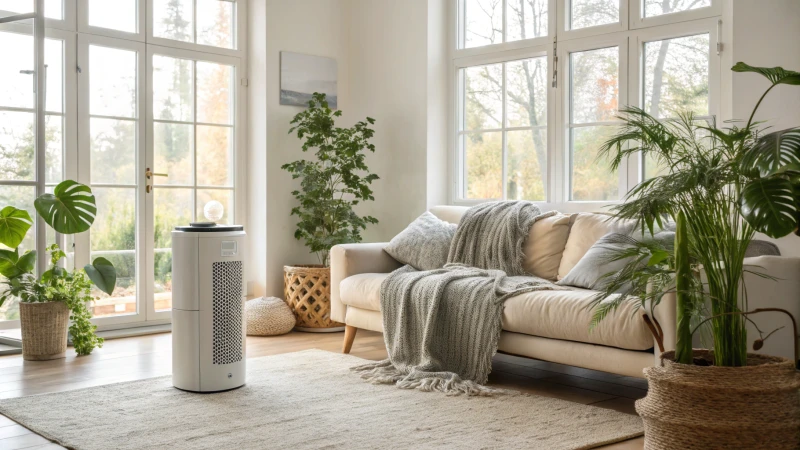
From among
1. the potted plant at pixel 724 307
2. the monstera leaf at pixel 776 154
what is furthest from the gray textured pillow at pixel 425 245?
the monstera leaf at pixel 776 154

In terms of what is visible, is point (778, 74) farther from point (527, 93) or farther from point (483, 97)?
point (483, 97)

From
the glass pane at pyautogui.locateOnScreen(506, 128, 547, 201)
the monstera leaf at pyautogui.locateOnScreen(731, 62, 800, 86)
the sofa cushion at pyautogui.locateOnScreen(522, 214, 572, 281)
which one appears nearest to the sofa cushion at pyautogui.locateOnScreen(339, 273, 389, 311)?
the sofa cushion at pyautogui.locateOnScreen(522, 214, 572, 281)

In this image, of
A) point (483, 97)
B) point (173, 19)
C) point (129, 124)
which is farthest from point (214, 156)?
point (483, 97)

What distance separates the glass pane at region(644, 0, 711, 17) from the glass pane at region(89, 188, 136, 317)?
331 centimetres

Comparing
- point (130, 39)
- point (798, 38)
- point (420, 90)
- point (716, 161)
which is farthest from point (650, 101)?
point (130, 39)

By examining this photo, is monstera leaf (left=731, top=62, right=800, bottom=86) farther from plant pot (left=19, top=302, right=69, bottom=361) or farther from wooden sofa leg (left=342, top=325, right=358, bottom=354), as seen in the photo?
plant pot (left=19, top=302, right=69, bottom=361)

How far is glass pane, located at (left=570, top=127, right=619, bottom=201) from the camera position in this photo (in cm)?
463

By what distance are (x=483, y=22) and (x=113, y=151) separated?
252 cm

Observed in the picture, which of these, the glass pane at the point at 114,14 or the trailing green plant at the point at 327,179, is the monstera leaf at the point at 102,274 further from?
the glass pane at the point at 114,14

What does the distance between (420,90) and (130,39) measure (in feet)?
6.22

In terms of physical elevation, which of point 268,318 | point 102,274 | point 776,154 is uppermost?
point 776,154

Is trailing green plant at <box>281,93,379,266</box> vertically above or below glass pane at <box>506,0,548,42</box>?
below

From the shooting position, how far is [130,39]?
203 inches

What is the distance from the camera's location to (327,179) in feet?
17.5
